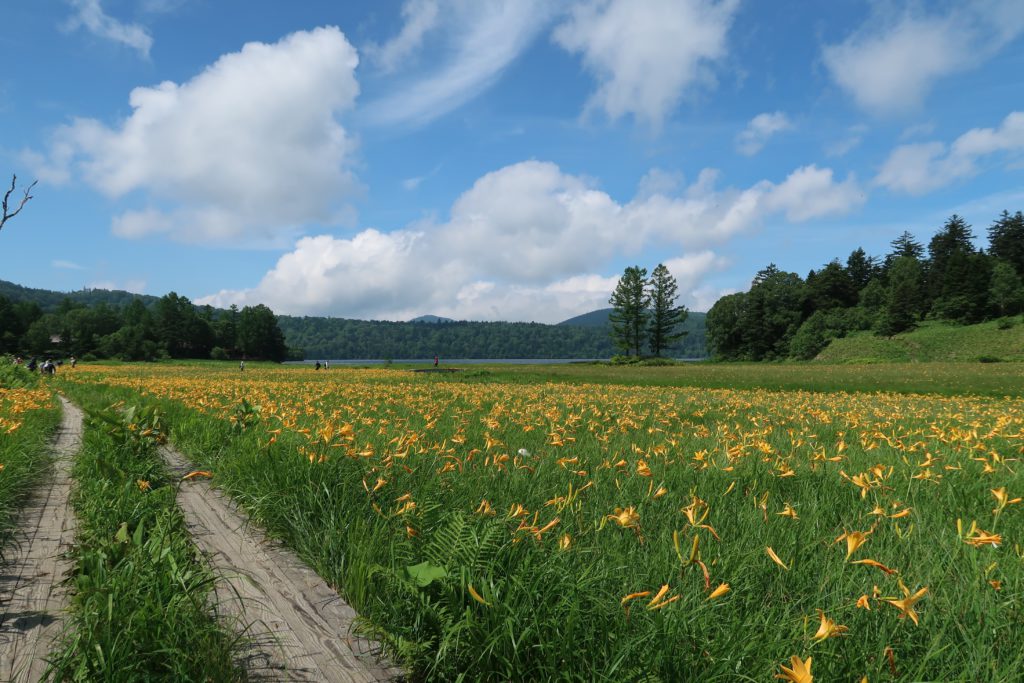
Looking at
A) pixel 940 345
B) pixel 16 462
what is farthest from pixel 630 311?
pixel 16 462

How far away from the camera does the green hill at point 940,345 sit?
190ft

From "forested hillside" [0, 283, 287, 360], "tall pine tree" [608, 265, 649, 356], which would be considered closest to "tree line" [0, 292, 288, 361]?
"forested hillside" [0, 283, 287, 360]

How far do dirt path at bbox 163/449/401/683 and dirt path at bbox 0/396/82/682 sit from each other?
0.63 metres

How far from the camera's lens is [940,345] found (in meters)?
65.3

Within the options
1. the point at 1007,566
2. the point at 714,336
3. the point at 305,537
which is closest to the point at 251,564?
the point at 305,537

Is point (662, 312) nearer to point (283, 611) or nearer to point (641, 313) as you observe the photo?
point (641, 313)

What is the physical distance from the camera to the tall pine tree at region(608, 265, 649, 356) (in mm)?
76312

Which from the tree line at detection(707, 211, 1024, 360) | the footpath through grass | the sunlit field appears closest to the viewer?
the sunlit field

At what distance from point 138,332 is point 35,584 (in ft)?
359

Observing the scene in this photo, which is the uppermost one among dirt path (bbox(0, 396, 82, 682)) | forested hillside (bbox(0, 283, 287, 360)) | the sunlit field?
forested hillside (bbox(0, 283, 287, 360))

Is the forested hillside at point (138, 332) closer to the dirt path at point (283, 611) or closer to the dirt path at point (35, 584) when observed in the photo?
the dirt path at point (35, 584)

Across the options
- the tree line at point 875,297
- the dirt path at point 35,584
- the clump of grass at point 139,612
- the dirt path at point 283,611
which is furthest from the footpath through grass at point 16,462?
Result: the tree line at point 875,297

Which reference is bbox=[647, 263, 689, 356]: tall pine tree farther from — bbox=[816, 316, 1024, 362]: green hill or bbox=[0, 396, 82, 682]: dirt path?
bbox=[0, 396, 82, 682]: dirt path

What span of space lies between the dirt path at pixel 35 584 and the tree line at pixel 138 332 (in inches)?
3883
